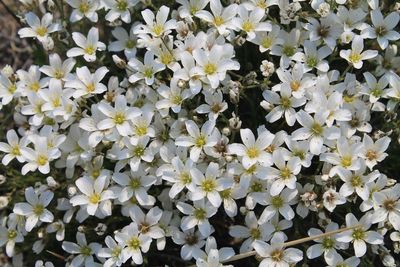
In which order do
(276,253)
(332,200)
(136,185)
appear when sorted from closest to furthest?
1. (332,200)
2. (276,253)
3. (136,185)

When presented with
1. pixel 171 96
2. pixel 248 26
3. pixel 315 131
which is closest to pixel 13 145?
pixel 171 96

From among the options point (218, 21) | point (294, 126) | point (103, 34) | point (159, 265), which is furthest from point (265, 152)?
point (103, 34)

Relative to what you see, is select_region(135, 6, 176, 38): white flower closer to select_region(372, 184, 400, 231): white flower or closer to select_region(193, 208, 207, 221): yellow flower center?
select_region(193, 208, 207, 221): yellow flower center

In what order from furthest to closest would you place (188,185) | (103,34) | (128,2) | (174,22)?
(103,34), (128,2), (174,22), (188,185)

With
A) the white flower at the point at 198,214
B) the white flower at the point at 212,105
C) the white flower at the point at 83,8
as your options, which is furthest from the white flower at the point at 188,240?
the white flower at the point at 83,8

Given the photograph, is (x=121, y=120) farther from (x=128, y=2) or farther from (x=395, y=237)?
(x=395, y=237)

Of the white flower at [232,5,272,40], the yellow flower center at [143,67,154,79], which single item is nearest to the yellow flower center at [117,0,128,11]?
the yellow flower center at [143,67,154,79]

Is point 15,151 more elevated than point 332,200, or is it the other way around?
point 332,200

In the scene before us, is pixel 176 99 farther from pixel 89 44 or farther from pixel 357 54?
pixel 357 54
